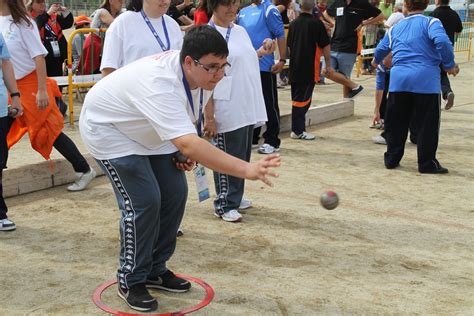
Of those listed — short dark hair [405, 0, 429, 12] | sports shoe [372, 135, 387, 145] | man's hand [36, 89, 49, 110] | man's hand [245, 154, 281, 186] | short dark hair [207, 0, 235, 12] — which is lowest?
sports shoe [372, 135, 387, 145]

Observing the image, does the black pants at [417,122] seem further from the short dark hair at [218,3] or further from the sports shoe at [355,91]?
the sports shoe at [355,91]

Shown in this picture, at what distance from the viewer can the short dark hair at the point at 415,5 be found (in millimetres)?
6906

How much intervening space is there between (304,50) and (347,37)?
1582 millimetres

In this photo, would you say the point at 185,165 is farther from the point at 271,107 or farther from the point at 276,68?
the point at 271,107

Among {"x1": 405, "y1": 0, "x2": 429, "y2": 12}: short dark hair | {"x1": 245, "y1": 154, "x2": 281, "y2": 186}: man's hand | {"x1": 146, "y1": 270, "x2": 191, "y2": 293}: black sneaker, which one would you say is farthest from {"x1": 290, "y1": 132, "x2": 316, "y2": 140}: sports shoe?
{"x1": 245, "y1": 154, "x2": 281, "y2": 186}: man's hand

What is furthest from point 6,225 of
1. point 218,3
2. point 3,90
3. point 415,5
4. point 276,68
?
point 415,5

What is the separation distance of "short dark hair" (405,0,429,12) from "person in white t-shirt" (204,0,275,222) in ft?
7.62

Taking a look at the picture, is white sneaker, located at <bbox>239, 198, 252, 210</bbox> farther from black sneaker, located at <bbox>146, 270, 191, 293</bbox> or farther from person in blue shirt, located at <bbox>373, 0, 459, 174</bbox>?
person in blue shirt, located at <bbox>373, 0, 459, 174</bbox>

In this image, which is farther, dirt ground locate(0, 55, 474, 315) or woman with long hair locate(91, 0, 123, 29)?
woman with long hair locate(91, 0, 123, 29)

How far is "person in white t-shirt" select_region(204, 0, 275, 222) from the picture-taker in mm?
5285

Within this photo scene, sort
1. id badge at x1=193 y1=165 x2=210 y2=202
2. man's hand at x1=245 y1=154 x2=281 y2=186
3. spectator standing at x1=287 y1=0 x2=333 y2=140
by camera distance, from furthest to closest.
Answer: spectator standing at x1=287 y1=0 x2=333 y2=140 < id badge at x1=193 y1=165 x2=210 y2=202 < man's hand at x1=245 y1=154 x2=281 y2=186

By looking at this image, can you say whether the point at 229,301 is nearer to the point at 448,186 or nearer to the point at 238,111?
the point at 238,111

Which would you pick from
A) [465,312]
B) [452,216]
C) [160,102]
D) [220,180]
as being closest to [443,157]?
[452,216]

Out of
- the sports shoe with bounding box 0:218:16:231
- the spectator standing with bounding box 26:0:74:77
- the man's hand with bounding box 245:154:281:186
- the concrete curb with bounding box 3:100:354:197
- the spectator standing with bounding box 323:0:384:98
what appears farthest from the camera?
the spectator standing with bounding box 323:0:384:98
